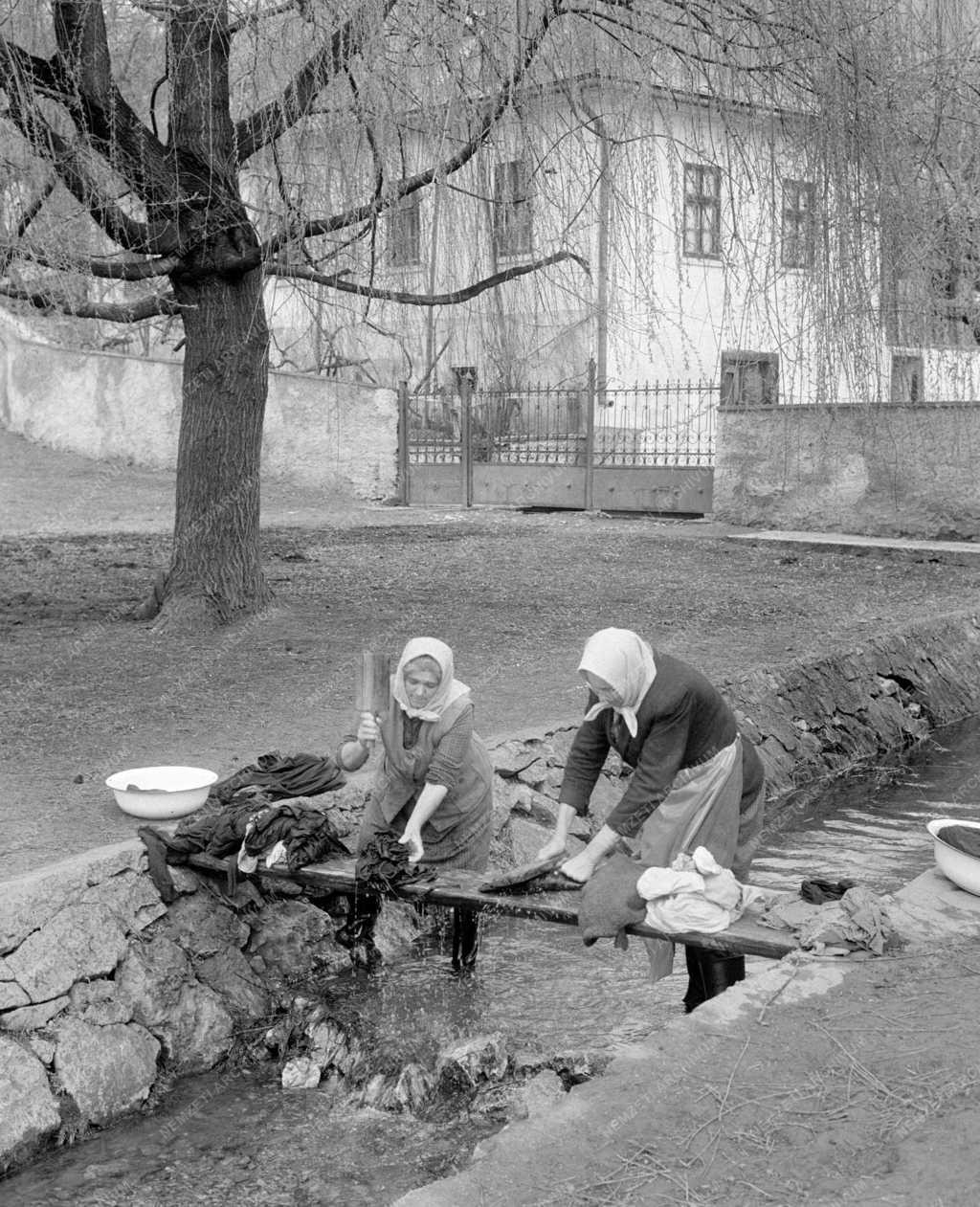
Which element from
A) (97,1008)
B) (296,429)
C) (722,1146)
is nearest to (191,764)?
(97,1008)

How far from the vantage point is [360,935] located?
6.81 meters

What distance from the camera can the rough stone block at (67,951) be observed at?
5.48 m

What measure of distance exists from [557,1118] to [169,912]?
2.80 metres

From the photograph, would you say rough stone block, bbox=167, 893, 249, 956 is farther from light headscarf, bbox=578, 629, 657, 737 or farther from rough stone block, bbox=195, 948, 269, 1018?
light headscarf, bbox=578, 629, 657, 737

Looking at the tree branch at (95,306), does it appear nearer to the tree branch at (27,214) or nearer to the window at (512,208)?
the tree branch at (27,214)

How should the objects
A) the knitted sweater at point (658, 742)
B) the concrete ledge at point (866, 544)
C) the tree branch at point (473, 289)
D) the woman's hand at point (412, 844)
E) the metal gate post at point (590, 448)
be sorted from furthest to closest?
the metal gate post at point (590, 448)
the concrete ledge at point (866, 544)
the tree branch at point (473, 289)
the woman's hand at point (412, 844)
the knitted sweater at point (658, 742)

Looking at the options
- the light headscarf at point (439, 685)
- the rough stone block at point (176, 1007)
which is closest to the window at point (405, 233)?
the light headscarf at point (439, 685)

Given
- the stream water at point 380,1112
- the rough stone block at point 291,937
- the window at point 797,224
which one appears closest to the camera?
the stream water at point 380,1112

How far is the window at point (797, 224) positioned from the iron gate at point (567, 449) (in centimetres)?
1359

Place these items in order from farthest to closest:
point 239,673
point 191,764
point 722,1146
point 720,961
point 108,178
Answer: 1. point 239,673
2. point 108,178
3. point 191,764
4. point 720,961
5. point 722,1146

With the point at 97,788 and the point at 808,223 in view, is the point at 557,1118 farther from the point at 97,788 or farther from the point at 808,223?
the point at 808,223

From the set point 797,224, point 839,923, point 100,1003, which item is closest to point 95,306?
point 797,224

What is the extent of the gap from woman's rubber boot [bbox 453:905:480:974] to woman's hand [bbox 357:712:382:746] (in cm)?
100

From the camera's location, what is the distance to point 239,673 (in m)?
9.47
